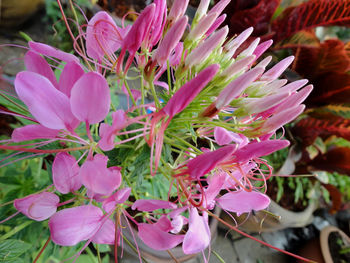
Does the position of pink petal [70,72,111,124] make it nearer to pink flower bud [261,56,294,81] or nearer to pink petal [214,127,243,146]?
pink petal [214,127,243,146]

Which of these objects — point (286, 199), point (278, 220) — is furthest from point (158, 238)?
point (286, 199)

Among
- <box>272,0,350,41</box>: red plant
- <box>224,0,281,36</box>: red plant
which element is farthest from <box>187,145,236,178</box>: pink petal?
<box>272,0,350,41</box>: red plant

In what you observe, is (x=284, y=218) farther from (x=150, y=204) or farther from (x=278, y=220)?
(x=150, y=204)

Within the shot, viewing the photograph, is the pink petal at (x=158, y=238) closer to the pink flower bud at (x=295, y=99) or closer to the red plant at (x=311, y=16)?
the pink flower bud at (x=295, y=99)

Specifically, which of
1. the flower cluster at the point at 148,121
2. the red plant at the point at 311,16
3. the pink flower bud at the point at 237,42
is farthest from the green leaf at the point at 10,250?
the red plant at the point at 311,16

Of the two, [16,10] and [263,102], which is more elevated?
[263,102]
